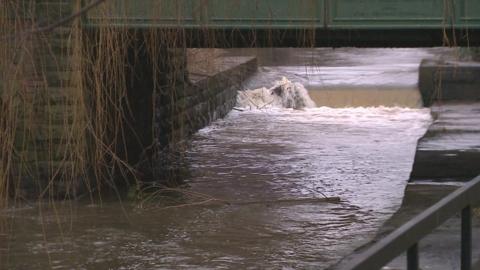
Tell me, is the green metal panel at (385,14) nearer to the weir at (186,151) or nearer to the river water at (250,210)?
the weir at (186,151)

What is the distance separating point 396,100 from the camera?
24078 mm

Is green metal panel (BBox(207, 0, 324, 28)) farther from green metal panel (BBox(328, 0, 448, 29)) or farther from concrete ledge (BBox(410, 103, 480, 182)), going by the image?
concrete ledge (BBox(410, 103, 480, 182))

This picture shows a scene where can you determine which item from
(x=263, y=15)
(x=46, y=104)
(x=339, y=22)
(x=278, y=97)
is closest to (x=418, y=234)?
(x=46, y=104)

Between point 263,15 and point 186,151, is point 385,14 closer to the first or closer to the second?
point 263,15

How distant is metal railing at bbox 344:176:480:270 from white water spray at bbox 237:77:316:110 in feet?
65.7

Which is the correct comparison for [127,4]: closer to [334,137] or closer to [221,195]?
[221,195]

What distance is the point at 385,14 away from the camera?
9.82 metres

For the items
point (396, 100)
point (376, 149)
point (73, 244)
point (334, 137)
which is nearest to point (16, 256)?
point (73, 244)

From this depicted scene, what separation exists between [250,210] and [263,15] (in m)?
2.39

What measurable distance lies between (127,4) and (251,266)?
2.57m

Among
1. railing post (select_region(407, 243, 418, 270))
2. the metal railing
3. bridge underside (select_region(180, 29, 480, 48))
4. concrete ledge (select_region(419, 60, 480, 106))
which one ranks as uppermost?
bridge underside (select_region(180, 29, 480, 48))

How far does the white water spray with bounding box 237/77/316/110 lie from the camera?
2395 centimetres

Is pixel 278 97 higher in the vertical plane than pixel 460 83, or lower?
lower

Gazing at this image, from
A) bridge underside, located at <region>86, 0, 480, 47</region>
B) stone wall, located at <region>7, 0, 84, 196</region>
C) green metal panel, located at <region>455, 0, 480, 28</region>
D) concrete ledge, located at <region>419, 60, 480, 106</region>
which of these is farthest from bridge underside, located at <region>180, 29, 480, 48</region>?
concrete ledge, located at <region>419, 60, 480, 106</region>
